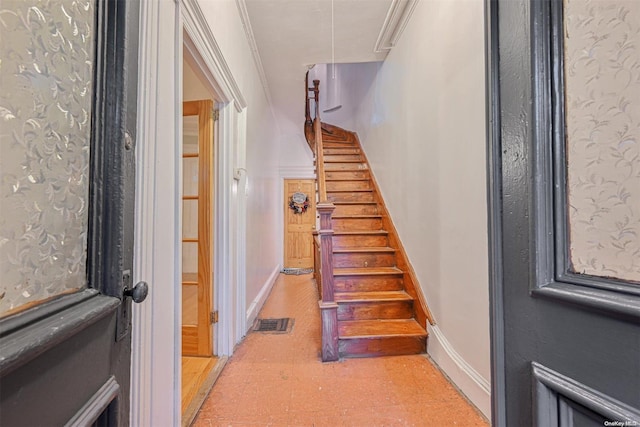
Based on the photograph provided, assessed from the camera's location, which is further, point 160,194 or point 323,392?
point 323,392

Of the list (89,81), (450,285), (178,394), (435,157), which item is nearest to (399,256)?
(450,285)

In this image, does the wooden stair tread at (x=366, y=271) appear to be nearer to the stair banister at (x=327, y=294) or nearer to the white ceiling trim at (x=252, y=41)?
the stair banister at (x=327, y=294)

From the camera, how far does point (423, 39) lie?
2.09 meters

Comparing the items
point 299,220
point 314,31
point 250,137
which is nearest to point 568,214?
point 250,137

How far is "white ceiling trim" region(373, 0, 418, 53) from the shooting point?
231cm

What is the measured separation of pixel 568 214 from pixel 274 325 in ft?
8.24

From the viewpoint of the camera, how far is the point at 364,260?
2744 mm

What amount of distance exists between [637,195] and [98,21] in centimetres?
100

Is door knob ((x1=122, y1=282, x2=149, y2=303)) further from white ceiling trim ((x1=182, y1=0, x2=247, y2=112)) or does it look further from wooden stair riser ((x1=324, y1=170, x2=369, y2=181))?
wooden stair riser ((x1=324, y1=170, x2=369, y2=181))

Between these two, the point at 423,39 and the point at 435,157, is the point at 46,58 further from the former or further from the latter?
the point at 423,39

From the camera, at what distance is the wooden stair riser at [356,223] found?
3.21 meters

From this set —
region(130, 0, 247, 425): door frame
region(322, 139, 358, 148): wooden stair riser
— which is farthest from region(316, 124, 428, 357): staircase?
region(130, 0, 247, 425): door frame

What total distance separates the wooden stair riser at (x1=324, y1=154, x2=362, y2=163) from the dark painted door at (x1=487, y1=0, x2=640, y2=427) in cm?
373

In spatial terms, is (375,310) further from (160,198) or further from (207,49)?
(207,49)
